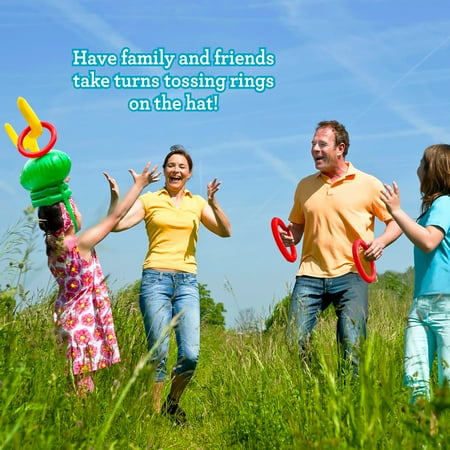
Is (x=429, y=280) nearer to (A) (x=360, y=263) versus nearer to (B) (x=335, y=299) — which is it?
(A) (x=360, y=263)

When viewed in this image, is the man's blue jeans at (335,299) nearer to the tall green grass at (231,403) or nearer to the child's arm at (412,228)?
the tall green grass at (231,403)

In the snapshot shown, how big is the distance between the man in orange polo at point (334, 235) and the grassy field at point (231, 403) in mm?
432

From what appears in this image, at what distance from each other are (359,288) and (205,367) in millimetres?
4943

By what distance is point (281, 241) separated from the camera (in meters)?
6.53

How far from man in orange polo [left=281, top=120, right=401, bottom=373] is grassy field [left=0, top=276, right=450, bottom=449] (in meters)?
0.43

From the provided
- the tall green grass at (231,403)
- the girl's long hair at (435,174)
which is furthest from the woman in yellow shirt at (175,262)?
the girl's long hair at (435,174)

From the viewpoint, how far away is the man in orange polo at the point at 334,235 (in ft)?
19.7

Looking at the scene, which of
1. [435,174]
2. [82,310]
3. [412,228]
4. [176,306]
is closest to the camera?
[412,228]

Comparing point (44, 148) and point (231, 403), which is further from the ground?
point (44, 148)

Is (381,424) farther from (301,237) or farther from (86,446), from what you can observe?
(301,237)

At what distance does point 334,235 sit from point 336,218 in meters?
0.15

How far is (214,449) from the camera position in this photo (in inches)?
216

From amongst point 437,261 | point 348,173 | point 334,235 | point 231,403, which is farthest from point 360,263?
point 231,403

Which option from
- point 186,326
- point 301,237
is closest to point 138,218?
point 186,326
